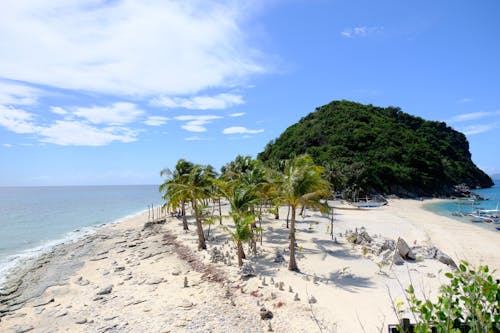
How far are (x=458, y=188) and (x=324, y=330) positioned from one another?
108 metres

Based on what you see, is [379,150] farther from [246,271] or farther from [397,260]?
[246,271]

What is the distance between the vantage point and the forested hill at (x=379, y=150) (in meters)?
80.9

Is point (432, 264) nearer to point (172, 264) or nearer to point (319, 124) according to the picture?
point (172, 264)

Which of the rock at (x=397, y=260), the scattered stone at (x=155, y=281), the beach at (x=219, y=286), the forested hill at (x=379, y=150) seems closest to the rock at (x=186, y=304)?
the beach at (x=219, y=286)

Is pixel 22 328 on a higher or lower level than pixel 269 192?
lower

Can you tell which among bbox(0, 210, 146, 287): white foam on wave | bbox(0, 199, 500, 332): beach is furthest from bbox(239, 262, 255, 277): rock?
bbox(0, 210, 146, 287): white foam on wave

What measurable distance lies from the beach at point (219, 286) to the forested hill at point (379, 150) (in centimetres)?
3589

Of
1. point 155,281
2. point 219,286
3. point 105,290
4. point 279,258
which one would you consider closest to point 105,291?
point 105,290

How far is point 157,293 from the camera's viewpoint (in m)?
16.8

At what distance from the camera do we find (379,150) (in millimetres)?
94500

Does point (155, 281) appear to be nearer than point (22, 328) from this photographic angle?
No

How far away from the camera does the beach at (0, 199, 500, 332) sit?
41.9ft

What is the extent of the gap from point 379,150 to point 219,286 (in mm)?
89916

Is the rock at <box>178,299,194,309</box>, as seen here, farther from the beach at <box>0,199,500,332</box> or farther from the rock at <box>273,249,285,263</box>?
the rock at <box>273,249,285,263</box>
